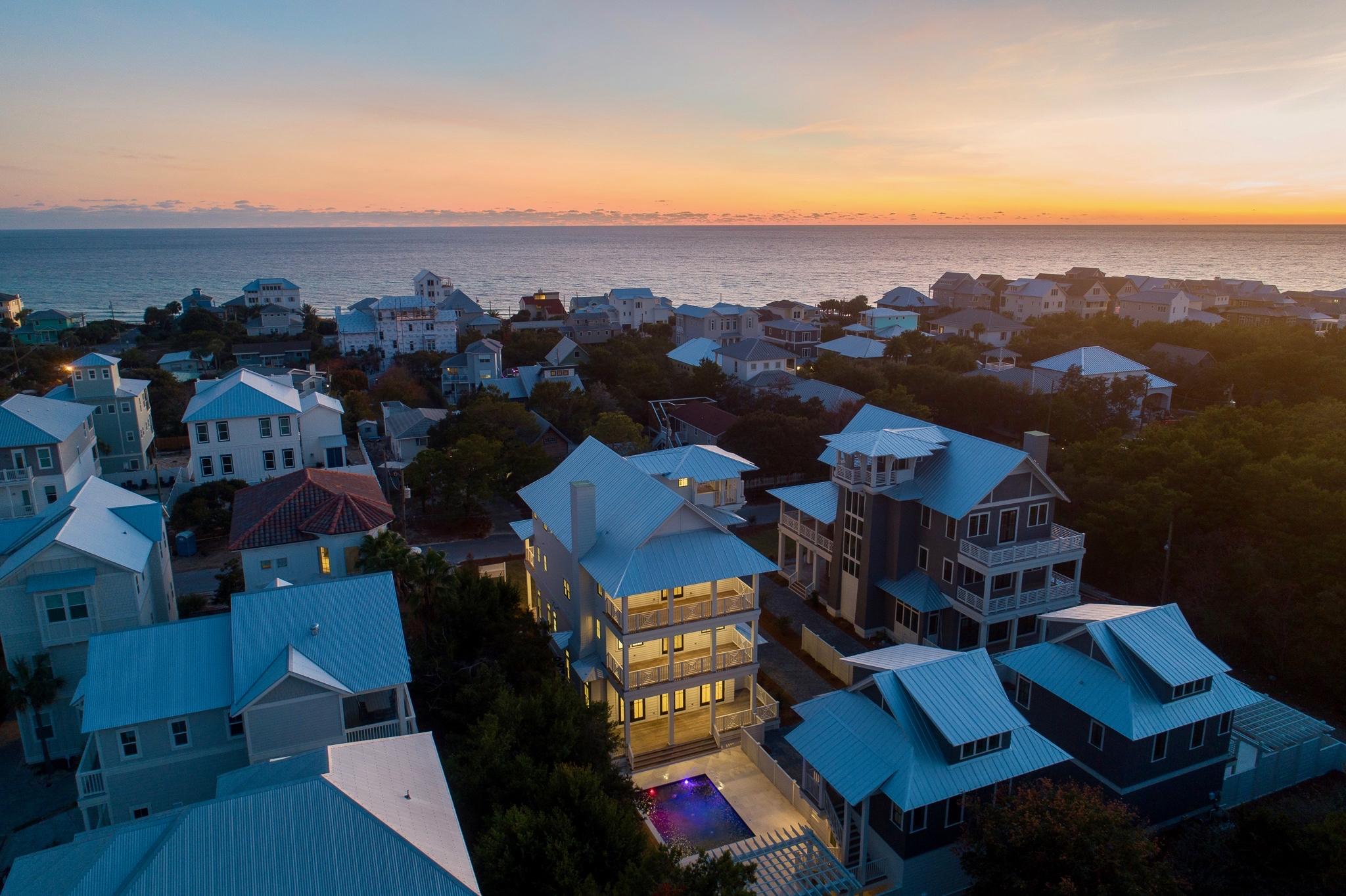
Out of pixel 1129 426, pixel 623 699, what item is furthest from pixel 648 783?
pixel 1129 426

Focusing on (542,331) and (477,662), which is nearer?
(477,662)

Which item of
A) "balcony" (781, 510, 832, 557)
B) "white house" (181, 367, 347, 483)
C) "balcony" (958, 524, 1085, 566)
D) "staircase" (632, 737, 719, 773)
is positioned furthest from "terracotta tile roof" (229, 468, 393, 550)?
"balcony" (958, 524, 1085, 566)

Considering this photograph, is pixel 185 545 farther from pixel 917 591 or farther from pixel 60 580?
pixel 917 591

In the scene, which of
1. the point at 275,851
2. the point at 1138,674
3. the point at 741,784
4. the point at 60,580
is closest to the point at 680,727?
the point at 741,784

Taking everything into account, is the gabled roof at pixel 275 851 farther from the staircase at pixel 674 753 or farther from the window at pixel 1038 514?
the window at pixel 1038 514

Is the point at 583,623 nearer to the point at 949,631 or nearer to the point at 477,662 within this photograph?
the point at 477,662

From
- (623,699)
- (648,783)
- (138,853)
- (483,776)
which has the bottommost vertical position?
(648,783)
